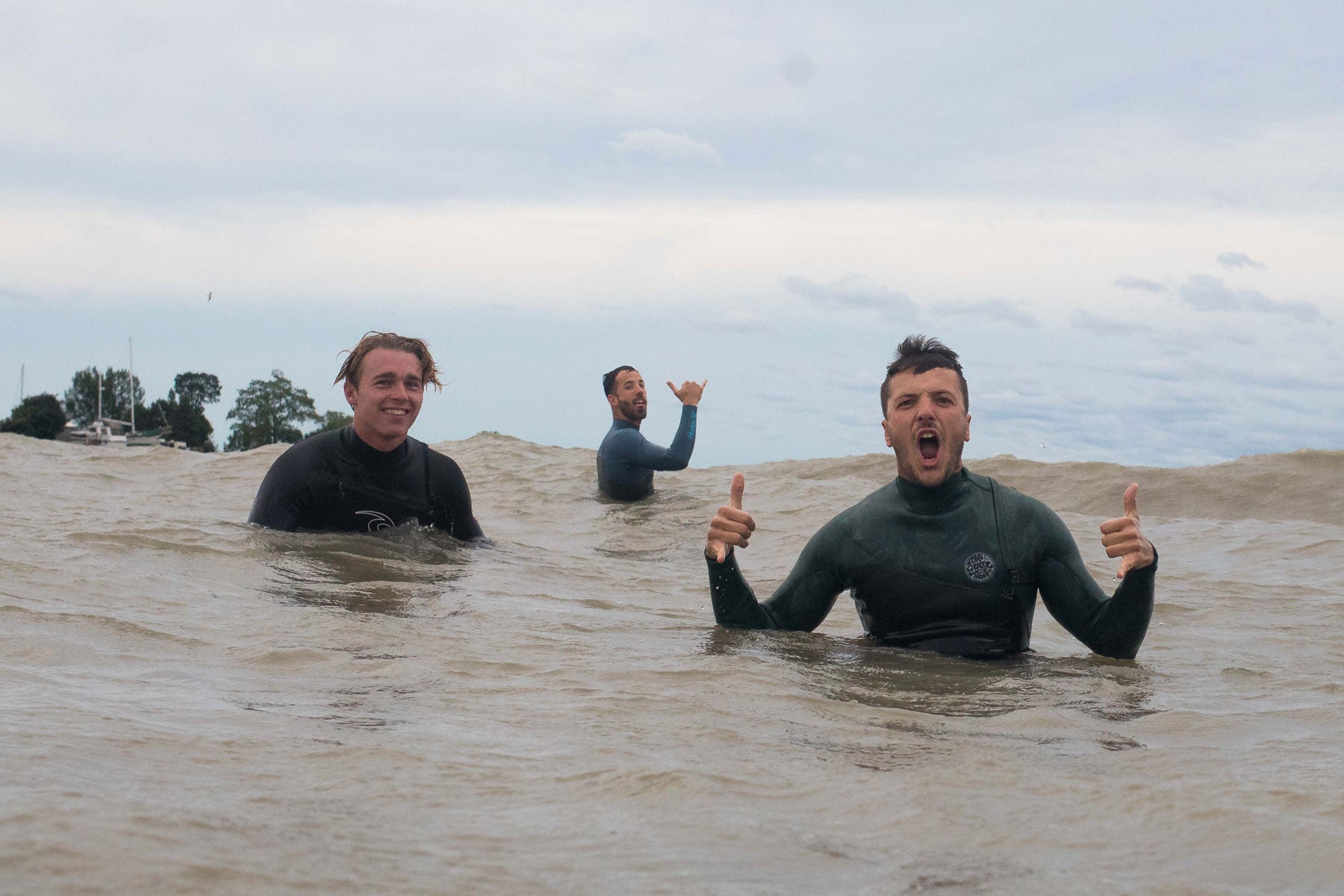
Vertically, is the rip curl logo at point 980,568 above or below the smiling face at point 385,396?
below

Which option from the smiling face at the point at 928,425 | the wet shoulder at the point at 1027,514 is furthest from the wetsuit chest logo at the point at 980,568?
the smiling face at the point at 928,425

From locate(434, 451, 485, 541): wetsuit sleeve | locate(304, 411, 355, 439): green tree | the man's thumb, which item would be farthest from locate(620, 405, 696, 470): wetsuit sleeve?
locate(304, 411, 355, 439): green tree

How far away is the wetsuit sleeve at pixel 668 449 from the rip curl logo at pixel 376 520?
510 centimetres

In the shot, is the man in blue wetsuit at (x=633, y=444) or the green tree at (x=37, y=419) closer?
the man in blue wetsuit at (x=633, y=444)

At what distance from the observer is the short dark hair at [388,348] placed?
25.2 ft

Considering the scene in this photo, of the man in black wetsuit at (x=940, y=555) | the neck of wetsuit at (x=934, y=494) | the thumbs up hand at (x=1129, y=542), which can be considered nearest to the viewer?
the thumbs up hand at (x=1129, y=542)

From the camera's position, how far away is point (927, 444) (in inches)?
196

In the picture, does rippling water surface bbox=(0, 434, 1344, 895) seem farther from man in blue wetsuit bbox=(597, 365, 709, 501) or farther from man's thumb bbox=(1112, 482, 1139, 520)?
man in blue wetsuit bbox=(597, 365, 709, 501)

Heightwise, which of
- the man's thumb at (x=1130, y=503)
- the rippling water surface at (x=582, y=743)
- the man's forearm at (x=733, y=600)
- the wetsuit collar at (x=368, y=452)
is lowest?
the rippling water surface at (x=582, y=743)

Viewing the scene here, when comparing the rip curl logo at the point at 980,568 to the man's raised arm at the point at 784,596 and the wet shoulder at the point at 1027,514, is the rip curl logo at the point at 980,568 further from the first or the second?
the man's raised arm at the point at 784,596

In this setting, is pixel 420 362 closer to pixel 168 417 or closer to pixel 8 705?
pixel 8 705

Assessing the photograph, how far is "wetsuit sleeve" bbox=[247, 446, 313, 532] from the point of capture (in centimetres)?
765

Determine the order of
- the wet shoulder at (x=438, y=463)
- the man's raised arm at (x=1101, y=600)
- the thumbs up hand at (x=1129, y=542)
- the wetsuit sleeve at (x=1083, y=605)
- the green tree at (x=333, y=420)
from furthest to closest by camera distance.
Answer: the green tree at (x=333, y=420) → the wet shoulder at (x=438, y=463) → the wetsuit sleeve at (x=1083, y=605) → the man's raised arm at (x=1101, y=600) → the thumbs up hand at (x=1129, y=542)

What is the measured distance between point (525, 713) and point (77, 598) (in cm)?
297
